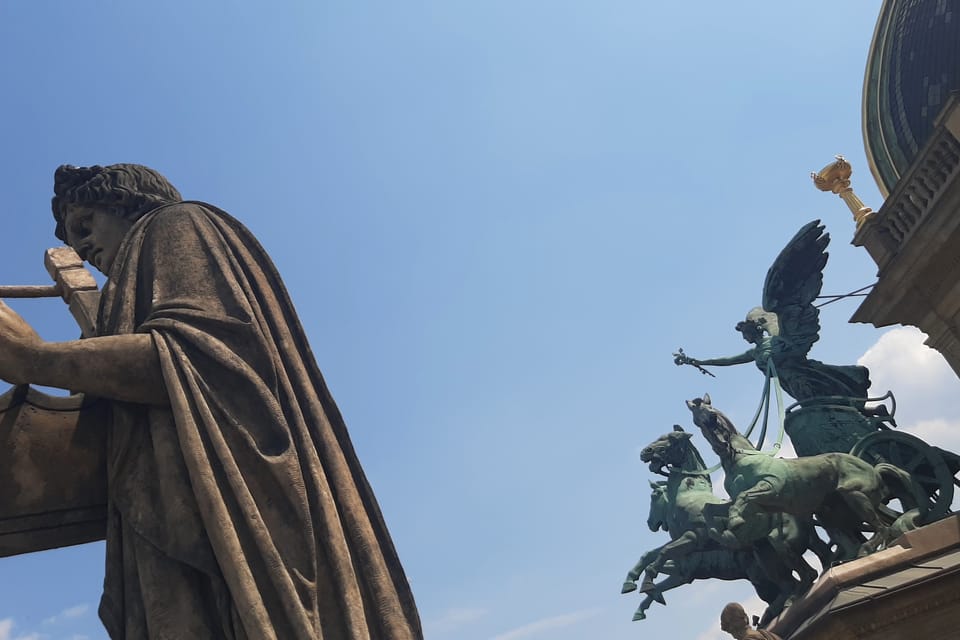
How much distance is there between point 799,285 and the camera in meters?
19.9

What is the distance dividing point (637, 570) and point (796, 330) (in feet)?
21.1

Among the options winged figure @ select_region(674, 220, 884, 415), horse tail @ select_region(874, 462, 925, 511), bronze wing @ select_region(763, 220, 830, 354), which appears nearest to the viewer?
horse tail @ select_region(874, 462, 925, 511)

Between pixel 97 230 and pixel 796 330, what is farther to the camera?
pixel 796 330

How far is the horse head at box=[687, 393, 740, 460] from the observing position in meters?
Answer: 16.6

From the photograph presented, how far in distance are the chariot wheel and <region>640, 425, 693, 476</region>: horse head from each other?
3748 mm

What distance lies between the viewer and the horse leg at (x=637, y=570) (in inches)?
663

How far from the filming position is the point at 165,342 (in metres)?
2.62

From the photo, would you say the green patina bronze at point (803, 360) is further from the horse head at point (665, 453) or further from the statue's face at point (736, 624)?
the statue's face at point (736, 624)

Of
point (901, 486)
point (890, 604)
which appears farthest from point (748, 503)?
point (890, 604)

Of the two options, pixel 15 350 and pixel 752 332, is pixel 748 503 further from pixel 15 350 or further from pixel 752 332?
pixel 15 350

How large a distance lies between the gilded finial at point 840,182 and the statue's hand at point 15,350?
22356mm

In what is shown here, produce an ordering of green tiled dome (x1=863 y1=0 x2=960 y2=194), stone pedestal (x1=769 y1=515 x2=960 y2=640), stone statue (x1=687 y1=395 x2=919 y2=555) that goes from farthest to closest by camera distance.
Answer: green tiled dome (x1=863 y1=0 x2=960 y2=194) < stone statue (x1=687 y1=395 x2=919 y2=555) < stone pedestal (x1=769 y1=515 x2=960 y2=640)

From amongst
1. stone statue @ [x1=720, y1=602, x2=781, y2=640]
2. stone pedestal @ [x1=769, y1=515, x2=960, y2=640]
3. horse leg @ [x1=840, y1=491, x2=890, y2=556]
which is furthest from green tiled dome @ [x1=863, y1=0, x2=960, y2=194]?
stone statue @ [x1=720, y1=602, x2=781, y2=640]

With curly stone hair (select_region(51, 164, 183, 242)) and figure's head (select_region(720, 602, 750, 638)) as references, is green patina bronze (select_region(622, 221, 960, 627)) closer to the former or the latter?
figure's head (select_region(720, 602, 750, 638))
